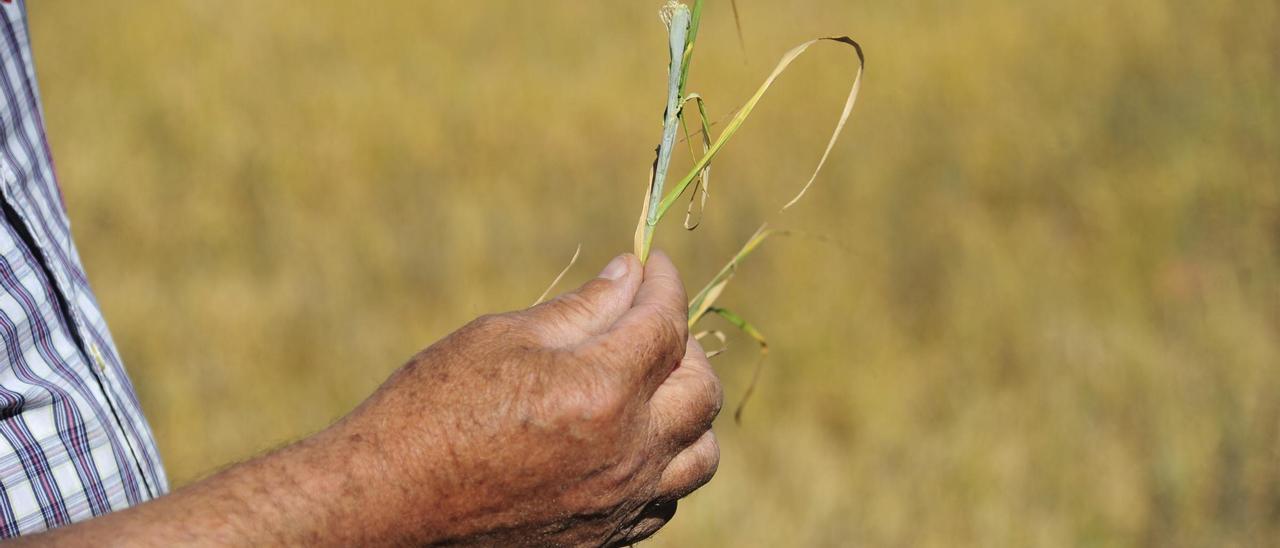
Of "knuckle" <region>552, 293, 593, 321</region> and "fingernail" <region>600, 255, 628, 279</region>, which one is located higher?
"knuckle" <region>552, 293, 593, 321</region>

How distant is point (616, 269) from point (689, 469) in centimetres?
23

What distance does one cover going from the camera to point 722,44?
6.18 meters

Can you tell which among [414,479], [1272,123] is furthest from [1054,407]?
[414,479]

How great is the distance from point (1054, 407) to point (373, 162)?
2888mm

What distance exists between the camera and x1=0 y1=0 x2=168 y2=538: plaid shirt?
1184mm

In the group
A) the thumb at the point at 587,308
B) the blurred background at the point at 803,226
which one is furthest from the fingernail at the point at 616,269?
the blurred background at the point at 803,226

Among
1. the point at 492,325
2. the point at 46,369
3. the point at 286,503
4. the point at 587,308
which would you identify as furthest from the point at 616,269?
the point at 46,369

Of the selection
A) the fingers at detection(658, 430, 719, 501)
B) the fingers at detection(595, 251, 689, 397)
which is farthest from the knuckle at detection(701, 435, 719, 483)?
the fingers at detection(595, 251, 689, 397)

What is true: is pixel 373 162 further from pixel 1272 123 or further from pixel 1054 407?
pixel 1272 123

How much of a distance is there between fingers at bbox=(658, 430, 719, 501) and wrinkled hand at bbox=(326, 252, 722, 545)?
0.06 feet

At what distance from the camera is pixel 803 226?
4.44m

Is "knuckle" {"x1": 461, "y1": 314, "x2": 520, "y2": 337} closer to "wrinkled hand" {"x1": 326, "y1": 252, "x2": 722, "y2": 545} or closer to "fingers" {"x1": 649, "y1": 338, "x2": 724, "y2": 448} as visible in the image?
"wrinkled hand" {"x1": 326, "y1": 252, "x2": 722, "y2": 545}

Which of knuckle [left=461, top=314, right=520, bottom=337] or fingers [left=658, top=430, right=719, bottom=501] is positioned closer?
knuckle [left=461, top=314, right=520, bottom=337]

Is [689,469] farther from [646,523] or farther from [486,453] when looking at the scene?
[486,453]
